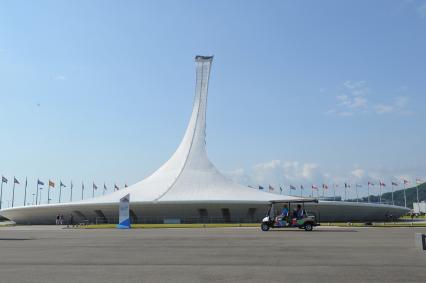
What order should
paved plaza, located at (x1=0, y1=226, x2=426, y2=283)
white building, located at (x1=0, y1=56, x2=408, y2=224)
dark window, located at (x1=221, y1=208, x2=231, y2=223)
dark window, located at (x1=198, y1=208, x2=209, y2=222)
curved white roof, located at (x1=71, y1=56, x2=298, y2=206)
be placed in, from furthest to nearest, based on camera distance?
dark window, located at (x1=221, y1=208, x2=231, y2=223)
dark window, located at (x1=198, y1=208, x2=209, y2=222)
curved white roof, located at (x1=71, y1=56, x2=298, y2=206)
white building, located at (x1=0, y1=56, x2=408, y2=224)
paved plaza, located at (x1=0, y1=226, x2=426, y2=283)

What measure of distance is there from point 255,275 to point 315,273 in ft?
3.43

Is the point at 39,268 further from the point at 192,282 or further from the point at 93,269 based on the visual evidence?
the point at 192,282

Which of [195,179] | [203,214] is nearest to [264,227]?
[203,214]

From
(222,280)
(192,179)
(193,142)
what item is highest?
(193,142)

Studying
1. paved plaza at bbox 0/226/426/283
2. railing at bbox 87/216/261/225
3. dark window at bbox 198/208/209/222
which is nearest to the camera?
paved plaza at bbox 0/226/426/283

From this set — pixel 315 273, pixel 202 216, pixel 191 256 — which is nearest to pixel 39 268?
pixel 191 256

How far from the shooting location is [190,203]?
147 ft

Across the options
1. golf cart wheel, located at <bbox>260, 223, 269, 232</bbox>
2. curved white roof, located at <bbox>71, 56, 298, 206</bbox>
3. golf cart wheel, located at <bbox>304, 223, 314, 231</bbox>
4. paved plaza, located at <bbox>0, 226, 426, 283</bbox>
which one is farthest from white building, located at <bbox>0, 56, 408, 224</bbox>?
paved plaza, located at <bbox>0, 226, 426, 283</bbox>

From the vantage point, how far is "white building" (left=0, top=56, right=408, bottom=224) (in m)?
45.8

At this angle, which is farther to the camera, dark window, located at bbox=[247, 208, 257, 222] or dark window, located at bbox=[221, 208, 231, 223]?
dark window, located at bbox=[247, 208, 257, 222]

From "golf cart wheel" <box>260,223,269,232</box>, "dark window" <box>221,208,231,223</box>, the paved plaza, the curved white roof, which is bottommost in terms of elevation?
the paved plaza

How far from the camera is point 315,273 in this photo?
8039 millimetres

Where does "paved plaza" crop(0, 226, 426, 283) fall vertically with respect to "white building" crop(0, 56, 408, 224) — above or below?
below

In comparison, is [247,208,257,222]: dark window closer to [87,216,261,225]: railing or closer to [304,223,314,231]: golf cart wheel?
[87,216,261,225]: railing
